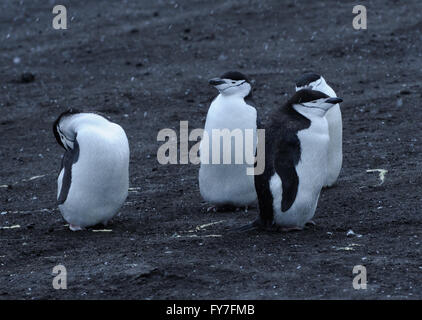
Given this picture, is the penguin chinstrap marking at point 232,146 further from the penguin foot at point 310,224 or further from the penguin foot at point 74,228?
the penguin foot at point 74,228

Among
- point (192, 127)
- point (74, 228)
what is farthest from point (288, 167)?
point (192, 127)

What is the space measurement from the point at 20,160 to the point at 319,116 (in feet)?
15.6

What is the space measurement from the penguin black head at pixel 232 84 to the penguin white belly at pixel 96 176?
36.7 inches

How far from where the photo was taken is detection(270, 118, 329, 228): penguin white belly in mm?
6258

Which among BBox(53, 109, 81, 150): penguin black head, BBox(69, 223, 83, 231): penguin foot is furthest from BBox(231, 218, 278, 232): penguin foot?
BBox(53, 109, 81, 150): penguin black head

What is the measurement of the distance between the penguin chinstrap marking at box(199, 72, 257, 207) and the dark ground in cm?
23

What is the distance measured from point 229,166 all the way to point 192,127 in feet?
11.4

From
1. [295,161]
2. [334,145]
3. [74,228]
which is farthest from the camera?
[334,145]

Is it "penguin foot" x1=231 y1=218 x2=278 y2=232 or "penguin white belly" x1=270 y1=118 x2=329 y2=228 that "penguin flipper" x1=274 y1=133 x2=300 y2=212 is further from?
"penguin foot" x1=231 y1=218 x2=278 y2=232

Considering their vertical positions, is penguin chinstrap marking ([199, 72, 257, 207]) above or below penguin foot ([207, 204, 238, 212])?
above

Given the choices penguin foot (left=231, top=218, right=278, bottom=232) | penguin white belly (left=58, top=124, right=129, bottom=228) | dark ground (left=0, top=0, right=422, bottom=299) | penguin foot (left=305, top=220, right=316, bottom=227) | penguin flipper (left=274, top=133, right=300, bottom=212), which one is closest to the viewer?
dark ground (left=0, top=0, right=422, bottom=299)

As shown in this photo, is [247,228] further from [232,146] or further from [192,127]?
[192,127]

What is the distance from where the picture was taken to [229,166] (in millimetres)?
7262

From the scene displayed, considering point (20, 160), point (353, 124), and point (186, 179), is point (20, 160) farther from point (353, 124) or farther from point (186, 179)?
point (353, 124)
